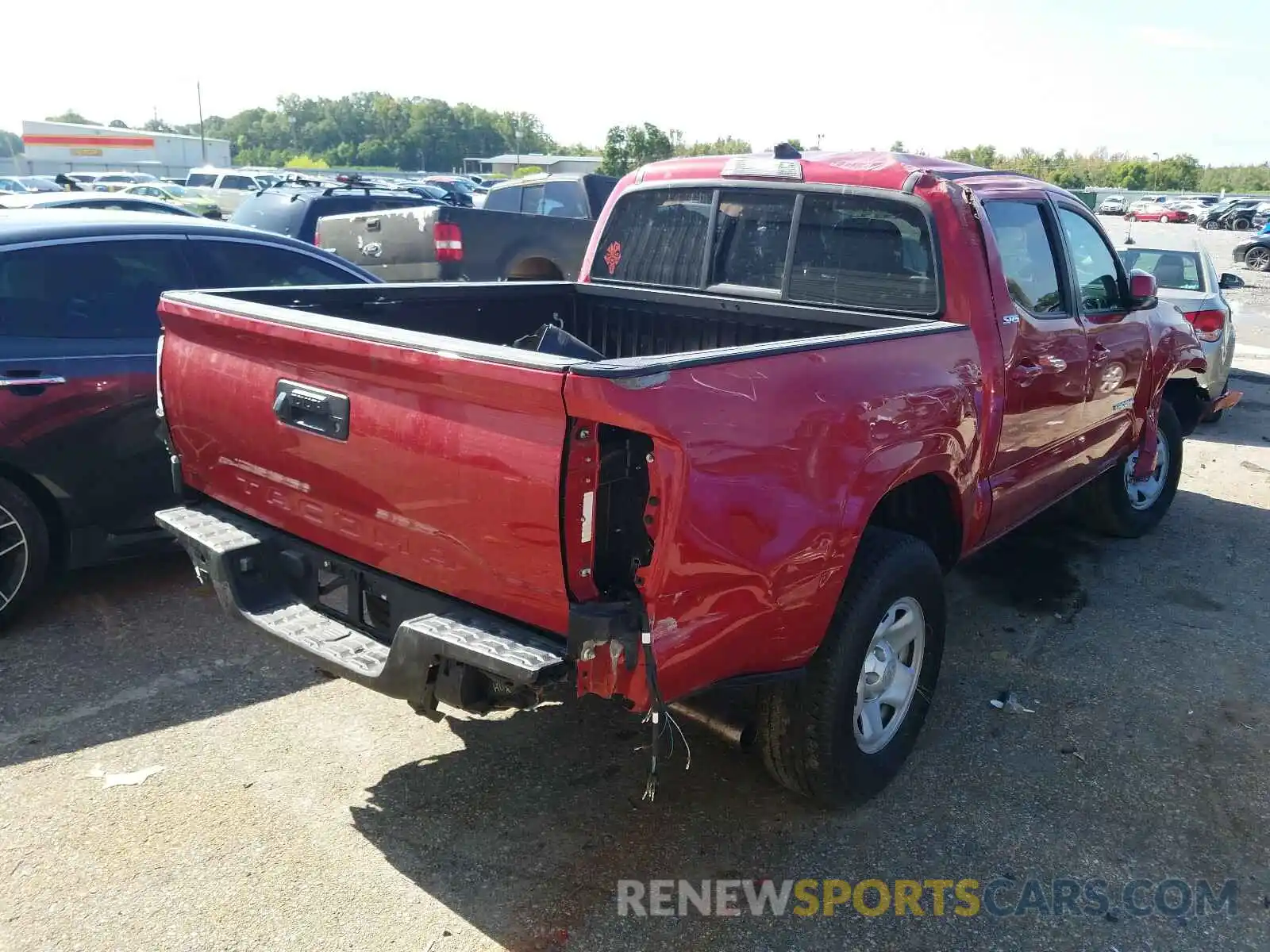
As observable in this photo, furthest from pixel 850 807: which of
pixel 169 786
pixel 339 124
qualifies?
pixel 339 124

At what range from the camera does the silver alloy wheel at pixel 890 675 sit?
3.25 metres

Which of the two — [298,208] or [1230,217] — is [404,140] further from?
[298,208]

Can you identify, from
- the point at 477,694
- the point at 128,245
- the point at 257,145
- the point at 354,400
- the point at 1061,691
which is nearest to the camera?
the point at 477,694

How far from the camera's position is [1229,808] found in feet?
11.1

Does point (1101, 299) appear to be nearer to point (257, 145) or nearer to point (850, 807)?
point (850, 807)

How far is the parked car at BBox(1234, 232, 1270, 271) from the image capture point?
30.2m

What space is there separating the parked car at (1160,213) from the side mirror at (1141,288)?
44.6 meters

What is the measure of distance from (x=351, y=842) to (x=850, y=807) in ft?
5.26

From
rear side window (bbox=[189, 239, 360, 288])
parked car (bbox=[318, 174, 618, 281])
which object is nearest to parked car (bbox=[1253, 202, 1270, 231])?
parked car (bbox=[318, 174, 618, 281])

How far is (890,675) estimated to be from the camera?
133 inches

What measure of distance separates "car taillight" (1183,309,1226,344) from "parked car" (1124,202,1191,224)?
1576 inches

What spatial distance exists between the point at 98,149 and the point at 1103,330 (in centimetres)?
9571

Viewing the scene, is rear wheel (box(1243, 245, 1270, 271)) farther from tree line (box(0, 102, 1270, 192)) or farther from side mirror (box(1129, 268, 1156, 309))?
tree line (box(0, 102, 1270, 192))

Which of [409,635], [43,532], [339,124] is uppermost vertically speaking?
[339,124]
